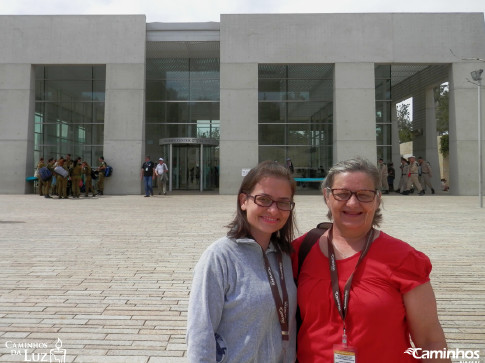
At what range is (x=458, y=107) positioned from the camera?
20641 millimetres

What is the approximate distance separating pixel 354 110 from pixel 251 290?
20.3 m

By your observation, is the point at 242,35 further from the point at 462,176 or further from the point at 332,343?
the point at 332,343

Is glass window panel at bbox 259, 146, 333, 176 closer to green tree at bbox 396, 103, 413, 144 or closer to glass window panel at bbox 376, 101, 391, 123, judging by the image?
glass window panel at bbox 376, 101, 391, 123

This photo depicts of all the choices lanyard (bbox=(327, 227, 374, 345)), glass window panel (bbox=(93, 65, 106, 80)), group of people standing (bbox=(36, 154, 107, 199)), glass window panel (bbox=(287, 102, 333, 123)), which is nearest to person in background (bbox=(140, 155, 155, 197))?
group of people standing (bbox=(36, 154, 107, 199))

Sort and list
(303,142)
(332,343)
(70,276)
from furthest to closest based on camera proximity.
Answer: (303,142) < (70,276) < (332,343)

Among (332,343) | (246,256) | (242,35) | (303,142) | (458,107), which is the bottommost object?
(332,343)

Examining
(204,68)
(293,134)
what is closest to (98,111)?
(204,68)

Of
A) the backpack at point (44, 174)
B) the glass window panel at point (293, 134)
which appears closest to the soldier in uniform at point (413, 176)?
the glass window panel at point (293, 134)

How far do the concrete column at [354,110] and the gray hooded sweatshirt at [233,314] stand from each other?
19502mm

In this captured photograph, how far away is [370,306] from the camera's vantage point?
5.45ft

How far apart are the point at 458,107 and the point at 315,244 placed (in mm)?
21815

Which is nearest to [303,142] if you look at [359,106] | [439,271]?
[359,106]

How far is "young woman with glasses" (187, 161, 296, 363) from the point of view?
1.67 metres

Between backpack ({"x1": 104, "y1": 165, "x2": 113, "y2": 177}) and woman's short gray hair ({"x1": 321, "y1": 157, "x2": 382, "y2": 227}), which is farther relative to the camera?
backpack ({"x1": 104, "y1": 165, "x2": 113, "y2": 177})
